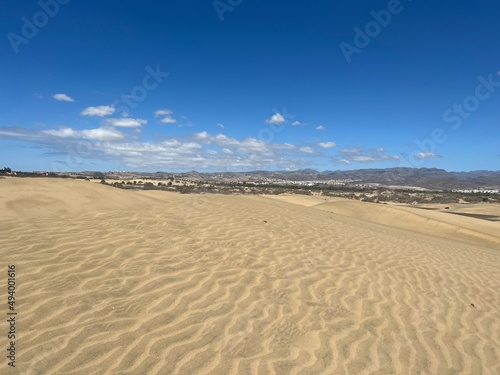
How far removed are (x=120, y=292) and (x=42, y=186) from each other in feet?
32.1

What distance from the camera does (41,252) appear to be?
18.7 ft

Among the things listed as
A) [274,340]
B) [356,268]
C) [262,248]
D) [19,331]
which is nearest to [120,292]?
[19,331]

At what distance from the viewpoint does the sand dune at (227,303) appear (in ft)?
11.4

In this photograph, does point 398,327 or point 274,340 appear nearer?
point 274,340

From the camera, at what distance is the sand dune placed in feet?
11.4

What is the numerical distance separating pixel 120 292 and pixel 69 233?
313 cm

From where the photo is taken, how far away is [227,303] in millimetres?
4641

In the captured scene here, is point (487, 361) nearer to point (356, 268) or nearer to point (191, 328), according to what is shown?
point (356, 268)

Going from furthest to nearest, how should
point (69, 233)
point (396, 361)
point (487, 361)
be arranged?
point (69, 233) < point (487, 361) < point (396, 361)

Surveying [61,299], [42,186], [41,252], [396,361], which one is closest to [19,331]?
[61,299]

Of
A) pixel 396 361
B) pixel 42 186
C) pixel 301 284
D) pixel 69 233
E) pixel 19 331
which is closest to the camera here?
pixel 19 331

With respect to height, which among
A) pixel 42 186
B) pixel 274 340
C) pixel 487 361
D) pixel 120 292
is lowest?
pixel 487 361

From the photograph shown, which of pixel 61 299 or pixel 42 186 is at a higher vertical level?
pixel 42 186

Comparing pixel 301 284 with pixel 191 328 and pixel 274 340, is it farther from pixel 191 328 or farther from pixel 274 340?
pixel 191 328
